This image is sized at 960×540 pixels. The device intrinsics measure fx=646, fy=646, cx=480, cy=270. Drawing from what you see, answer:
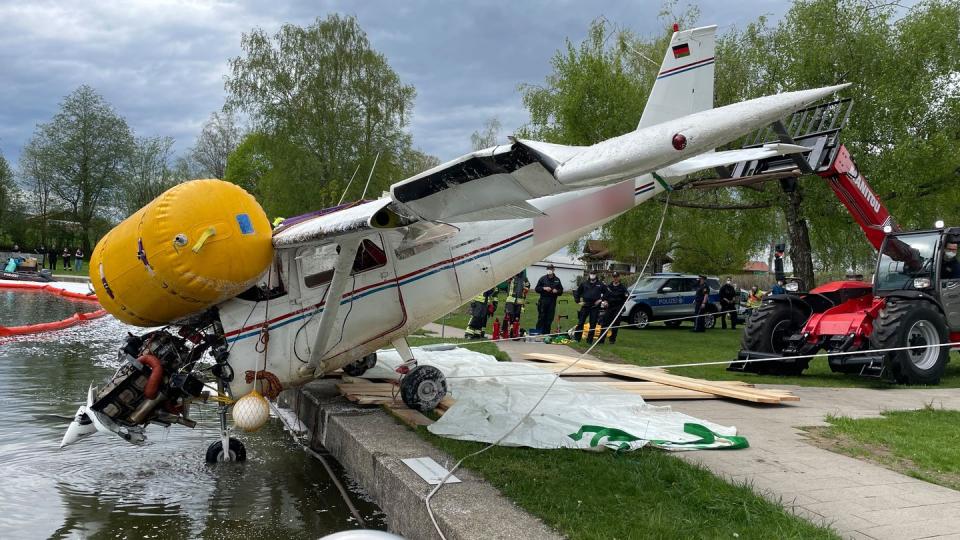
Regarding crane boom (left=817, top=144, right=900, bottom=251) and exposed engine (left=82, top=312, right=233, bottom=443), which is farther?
crane boom (left=817, top=144, right=900, bottom=251)

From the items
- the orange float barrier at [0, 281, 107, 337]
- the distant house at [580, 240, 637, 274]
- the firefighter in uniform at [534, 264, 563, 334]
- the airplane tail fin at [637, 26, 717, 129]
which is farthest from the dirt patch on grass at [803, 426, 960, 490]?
the distant house at [580, 240, 637, 274]

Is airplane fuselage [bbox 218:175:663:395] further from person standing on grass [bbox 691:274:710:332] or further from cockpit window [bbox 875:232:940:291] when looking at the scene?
person standing on grass [bbox 691:274:710:332]

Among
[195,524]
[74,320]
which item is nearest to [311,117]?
[74,320]

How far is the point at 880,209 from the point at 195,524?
1136 centimetres

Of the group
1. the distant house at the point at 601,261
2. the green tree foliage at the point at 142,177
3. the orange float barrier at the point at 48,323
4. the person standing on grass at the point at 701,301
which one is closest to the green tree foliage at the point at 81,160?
the green tree foliage at the point at 142,177

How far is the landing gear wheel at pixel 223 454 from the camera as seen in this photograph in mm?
6203

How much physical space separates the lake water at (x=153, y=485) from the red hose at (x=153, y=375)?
29.4 inches

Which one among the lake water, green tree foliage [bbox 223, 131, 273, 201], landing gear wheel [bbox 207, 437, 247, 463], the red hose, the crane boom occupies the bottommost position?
the lake water

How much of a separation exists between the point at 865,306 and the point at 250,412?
9.88 m

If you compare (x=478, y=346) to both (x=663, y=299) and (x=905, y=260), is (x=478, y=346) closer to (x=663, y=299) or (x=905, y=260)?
(x=905, y=260)

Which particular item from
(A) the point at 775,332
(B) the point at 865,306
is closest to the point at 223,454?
(A) the point at 775,332

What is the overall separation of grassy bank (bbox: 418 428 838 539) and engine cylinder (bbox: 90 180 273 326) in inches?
97.1

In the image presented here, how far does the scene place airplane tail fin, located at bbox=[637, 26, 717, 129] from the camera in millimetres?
7336

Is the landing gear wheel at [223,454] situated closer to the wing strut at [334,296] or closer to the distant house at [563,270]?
the wing strut at [334,296]
